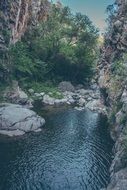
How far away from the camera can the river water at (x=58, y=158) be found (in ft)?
116

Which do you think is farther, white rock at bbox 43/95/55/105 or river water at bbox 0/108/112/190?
white rock at bbox 43/95/55/105

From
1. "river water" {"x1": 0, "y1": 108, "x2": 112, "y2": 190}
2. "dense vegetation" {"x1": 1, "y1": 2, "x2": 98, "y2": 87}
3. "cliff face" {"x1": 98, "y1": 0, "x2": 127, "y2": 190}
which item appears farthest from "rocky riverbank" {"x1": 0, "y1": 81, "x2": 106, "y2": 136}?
"cliff face" {"x1": 98, "y1": 0, "x2": 127, "y2": 190}

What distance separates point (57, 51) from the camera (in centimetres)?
9419

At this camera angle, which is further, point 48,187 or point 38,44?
point 38,44

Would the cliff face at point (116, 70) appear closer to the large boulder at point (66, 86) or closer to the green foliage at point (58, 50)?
the large boulder at point (66, 86)

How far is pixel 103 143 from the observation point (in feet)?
165

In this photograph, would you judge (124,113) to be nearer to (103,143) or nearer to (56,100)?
(103,143)

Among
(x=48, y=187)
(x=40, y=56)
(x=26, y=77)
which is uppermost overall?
(x=40, y=56)

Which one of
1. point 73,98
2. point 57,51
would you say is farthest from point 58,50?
point 73,98

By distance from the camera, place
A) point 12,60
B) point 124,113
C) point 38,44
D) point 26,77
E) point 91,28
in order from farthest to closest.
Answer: point 91,28 < point 38,44 < point 26,77 < point 12,60 < point 124,113

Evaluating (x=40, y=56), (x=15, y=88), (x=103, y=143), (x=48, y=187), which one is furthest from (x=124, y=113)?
(x=40, y=56)

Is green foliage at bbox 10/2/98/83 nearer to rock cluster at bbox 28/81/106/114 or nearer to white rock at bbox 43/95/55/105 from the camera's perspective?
rock cluster at bbox 28/81/106/114

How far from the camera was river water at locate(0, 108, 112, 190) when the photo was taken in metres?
35.3

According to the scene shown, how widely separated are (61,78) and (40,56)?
8586 mm
